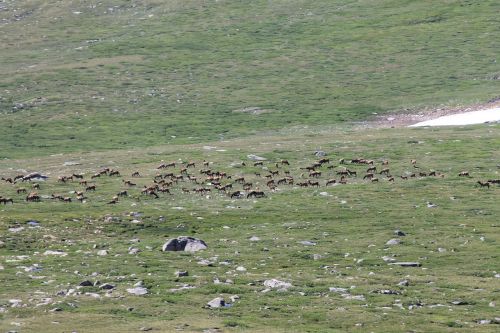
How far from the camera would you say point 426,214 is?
46188 mm

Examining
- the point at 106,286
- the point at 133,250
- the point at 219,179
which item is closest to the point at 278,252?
the point at 133,250

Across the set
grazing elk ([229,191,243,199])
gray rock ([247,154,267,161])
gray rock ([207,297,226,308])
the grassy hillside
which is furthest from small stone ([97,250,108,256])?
the grassy hillside

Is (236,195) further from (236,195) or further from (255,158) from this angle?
(255,158)

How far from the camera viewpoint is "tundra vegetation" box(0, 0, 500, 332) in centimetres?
3219

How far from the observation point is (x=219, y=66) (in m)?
113

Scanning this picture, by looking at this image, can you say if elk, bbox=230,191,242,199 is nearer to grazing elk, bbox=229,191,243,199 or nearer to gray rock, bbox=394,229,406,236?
grazing elk, bbox=229,191,243,199

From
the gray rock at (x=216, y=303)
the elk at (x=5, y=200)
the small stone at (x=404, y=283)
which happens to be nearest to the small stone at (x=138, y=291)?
the gray rock at (x=216, y=303)

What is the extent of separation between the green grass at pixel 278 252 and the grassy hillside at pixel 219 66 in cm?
2940

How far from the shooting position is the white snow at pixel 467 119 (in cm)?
8062

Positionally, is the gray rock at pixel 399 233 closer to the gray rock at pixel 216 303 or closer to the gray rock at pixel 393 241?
the gray rock at pixel 393 241

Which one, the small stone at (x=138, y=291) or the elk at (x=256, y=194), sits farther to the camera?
the elk at (x=256, y=194)

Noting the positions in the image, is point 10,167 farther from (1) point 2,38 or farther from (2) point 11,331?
(1) point 2,38

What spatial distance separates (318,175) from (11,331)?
30.1 meters

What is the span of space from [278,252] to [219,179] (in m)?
16.0
